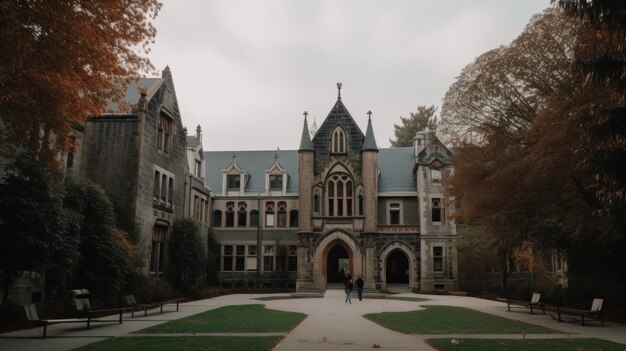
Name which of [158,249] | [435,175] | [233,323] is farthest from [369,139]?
[233,323]

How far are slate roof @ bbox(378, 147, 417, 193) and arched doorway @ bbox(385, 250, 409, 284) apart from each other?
545 cm

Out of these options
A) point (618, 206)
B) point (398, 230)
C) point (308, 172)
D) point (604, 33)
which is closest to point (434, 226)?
point (398, 230)

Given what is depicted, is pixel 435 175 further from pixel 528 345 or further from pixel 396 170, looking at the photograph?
pixel 528 345

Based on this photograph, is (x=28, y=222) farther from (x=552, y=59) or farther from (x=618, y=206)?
(x=552, y=59)

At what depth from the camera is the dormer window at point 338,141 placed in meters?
39.6

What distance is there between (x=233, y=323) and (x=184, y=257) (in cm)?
1402

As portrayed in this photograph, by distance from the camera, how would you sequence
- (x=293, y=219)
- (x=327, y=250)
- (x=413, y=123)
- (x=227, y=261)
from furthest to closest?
(x=413, y=123), (x=293, y=219), (x=227, y=261), (x=327, y=250)

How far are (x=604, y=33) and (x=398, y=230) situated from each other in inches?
1087

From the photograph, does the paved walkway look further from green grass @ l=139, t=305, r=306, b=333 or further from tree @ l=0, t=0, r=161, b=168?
tree @ l=0, t=0, r=161, b=168

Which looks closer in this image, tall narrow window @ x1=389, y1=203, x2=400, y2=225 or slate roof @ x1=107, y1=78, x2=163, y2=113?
slate roof @ x1=107, y1=78, x2=163, y2=113

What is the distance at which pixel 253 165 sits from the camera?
4656 cm

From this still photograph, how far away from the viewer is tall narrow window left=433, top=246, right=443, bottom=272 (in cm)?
3891

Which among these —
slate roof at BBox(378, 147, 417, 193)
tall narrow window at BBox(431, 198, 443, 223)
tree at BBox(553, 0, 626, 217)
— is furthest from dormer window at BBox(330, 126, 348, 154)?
tree at BBox(553, 0, 626, 217)

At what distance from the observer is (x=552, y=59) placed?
64.4ft
